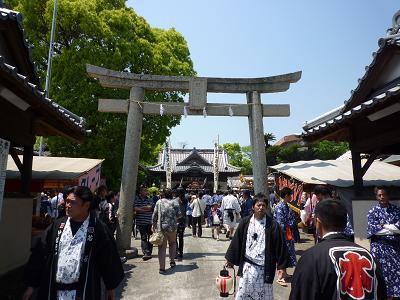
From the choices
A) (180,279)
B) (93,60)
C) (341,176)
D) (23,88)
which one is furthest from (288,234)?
(93,60)

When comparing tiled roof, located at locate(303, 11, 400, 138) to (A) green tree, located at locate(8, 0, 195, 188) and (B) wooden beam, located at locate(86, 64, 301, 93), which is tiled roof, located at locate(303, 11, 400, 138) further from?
(A) green tree, located at locate(8, 0, 195, 188)

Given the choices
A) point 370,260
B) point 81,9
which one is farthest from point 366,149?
point 81,9

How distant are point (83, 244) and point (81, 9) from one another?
16095mm

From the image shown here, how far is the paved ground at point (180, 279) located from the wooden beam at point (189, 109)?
4.12 meters

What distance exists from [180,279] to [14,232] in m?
3.60

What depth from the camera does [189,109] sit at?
34.6 ft

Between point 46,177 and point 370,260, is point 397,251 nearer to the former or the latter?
point 370,260

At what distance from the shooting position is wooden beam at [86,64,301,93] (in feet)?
34.3

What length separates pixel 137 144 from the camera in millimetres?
10320

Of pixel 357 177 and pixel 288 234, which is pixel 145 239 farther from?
pixel 357 177

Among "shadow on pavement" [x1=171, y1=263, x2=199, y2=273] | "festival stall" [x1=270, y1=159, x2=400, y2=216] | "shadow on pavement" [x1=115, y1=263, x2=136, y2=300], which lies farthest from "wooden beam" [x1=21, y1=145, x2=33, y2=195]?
"festival stall" [x1=270, y1=159, x2=400, y2=216]

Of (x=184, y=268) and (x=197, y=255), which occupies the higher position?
(x=197, y=255)

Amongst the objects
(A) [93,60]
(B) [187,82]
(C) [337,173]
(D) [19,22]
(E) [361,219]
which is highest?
→ (A) [93,60]

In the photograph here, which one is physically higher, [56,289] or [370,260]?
[370,260]
